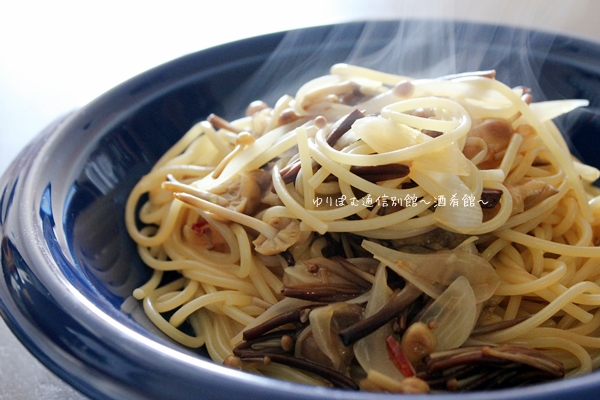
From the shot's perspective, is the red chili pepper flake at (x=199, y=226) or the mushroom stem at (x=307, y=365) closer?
the mushroom stem at (x=307, y=365)

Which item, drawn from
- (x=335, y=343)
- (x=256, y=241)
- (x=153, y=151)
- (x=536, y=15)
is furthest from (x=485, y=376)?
(x=536, y=15)

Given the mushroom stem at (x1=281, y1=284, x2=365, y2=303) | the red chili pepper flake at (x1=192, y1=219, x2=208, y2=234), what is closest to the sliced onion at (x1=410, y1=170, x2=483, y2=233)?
the mushroom stem at (x1=281, y1=284, x2=365, y2=303)

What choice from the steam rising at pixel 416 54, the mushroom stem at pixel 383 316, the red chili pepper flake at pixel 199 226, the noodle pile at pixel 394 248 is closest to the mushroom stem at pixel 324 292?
the noodle pile at pixel 394 248

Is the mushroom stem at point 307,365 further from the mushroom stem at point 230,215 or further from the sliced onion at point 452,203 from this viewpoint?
the sliced onion at point 452,203

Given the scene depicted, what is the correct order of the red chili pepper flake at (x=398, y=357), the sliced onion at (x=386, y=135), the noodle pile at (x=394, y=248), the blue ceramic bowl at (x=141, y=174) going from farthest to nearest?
the sliced onion at (x=386, y=135) < the noodle pile at (x=394, y=248) < the red chili pepper flake at (x=398, y=357) < the blue ceramic bowl at (x=141, y=174)

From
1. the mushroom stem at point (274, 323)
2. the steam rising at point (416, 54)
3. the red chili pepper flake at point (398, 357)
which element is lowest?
the red chili pepper flake at point (398, 357)

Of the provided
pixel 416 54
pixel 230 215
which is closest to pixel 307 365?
pixel 230 215

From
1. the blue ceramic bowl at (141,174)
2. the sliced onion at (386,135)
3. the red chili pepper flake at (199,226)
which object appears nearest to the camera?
the blue ceramic bowl at (141,174)

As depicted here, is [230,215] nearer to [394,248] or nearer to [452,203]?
[394,248]

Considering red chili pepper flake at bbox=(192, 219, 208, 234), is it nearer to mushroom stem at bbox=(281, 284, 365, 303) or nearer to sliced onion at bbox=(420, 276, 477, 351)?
mushroom stem at bbox=(281, 284, 365, 303)
